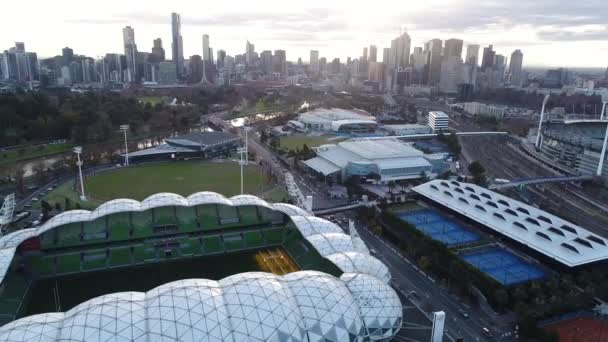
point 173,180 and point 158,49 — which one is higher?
point 158,49

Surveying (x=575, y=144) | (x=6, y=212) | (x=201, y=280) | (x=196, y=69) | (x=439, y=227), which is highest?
(x=196, y=69)

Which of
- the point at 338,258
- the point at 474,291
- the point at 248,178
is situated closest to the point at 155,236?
the point at 338,258

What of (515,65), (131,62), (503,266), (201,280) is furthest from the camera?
(515,65)

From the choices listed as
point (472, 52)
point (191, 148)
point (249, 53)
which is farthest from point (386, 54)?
point (191, 148)

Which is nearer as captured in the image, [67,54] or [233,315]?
[233,315]

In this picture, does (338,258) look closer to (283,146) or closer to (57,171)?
(57,171)

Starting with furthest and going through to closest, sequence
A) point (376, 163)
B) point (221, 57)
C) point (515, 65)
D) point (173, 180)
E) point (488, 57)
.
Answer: point (221, 57) < point (515, 65) < point (488, 57) < point (376, 163) < point (173, 180)

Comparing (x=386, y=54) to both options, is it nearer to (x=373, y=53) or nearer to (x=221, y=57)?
(x=373, y=53)
